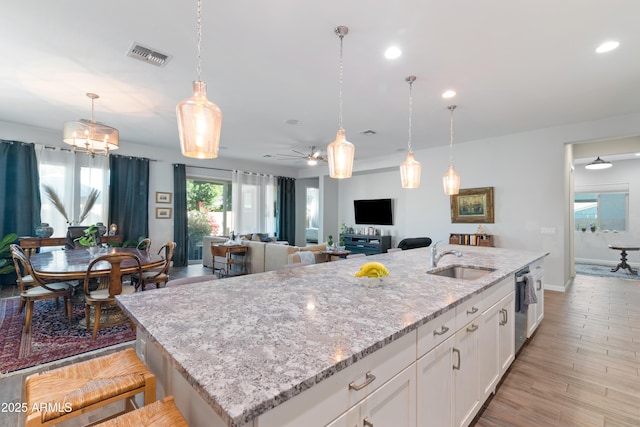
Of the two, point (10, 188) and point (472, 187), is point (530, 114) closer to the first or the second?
point (472, 187)

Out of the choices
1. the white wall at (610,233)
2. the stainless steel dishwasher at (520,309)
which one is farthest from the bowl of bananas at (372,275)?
the white wall at (610,233)

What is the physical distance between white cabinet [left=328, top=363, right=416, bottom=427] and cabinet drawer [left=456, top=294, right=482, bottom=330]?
0.51 metres

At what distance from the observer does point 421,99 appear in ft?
12.3

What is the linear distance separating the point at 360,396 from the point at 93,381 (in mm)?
1026

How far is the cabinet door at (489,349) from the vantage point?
1821mm

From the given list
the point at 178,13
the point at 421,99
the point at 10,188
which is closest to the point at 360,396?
the point at 178,13

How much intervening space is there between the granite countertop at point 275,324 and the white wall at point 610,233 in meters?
8.42

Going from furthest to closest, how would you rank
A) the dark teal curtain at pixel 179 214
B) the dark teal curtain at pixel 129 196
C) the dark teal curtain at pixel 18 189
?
the dark teal curtain at pixel 179 214
the dark teal curtain at pixel 129 196
the dark teal curtain at pixel 18 189

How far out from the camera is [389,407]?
1102 mm

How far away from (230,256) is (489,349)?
4.95 metres

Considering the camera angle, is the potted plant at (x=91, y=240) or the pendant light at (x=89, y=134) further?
the potted plant at (x=91, y=240)

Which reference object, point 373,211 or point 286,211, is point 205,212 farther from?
point 373,211

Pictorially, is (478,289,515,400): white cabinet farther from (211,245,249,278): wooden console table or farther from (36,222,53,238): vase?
(36,222,53,238): vase

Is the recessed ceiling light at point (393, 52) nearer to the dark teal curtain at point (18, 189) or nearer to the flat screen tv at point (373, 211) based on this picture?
the flat screen tv at point (373, 211)
